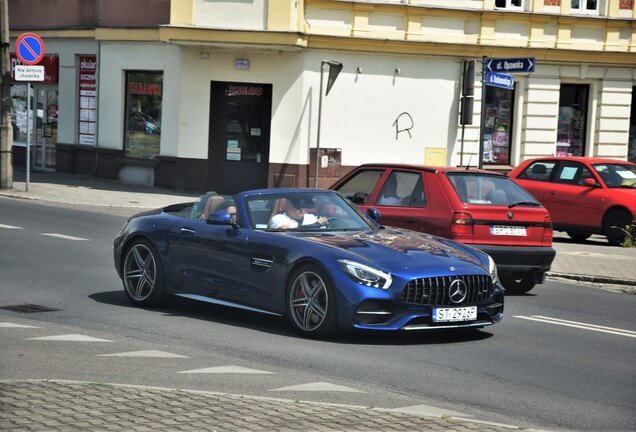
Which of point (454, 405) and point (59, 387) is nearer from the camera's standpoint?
point (59, 387)

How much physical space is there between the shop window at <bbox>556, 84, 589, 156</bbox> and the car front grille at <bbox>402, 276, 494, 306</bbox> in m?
21.8

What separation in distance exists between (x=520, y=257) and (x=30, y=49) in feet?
52.5

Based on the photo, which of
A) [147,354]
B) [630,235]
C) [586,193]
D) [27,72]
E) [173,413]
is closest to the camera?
[173,413]

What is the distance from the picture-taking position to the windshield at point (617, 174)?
21609 mm

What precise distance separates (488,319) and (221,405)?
4.15 meters

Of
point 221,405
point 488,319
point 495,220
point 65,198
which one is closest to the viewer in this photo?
point 221,405

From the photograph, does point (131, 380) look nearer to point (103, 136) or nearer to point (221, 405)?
point (221, 405)

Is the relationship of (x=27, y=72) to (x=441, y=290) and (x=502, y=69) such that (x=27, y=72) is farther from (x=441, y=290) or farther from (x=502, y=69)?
(x=441, y=290)

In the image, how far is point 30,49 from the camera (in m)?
26.3

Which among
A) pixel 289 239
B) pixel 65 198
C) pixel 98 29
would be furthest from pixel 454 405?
pixel 98 29

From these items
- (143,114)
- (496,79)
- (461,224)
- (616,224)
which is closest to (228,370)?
(461,224)

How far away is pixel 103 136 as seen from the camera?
3155 centimetres

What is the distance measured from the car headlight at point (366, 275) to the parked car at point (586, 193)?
1218 centimetres

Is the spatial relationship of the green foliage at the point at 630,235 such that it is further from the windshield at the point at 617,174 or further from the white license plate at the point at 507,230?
the white license plate at the point at 507,230
